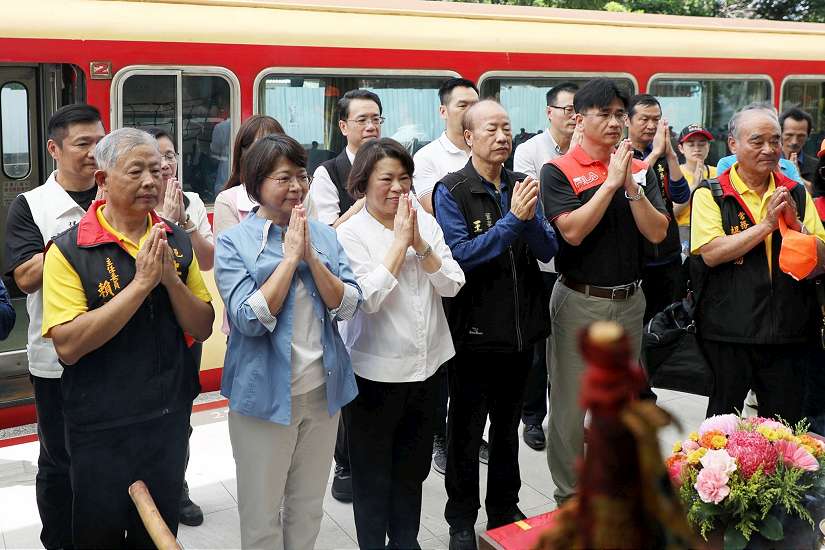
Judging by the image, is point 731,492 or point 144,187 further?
point 144,187

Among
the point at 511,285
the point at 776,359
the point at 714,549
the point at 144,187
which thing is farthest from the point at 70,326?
the point at 776,359

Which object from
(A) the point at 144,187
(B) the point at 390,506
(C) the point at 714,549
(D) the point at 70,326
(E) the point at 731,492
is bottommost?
(B) the point at 390,506

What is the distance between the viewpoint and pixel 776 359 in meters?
4.15

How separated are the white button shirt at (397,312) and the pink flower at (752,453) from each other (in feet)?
4.06

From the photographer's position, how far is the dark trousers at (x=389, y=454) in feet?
11.7

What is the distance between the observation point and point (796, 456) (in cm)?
281

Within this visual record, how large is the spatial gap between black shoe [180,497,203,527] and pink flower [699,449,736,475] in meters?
2.47

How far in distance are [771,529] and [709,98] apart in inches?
268

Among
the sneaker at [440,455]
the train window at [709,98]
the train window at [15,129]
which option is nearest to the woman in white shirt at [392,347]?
the sneaker at [440,455]

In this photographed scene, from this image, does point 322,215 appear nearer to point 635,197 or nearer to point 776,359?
point 635,197

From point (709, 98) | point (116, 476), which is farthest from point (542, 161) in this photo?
point (709, 98)

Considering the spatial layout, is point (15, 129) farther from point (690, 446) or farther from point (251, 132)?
point (690, 446)

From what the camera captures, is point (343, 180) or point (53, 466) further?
point (343, 180)

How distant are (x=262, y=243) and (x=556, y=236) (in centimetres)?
149
